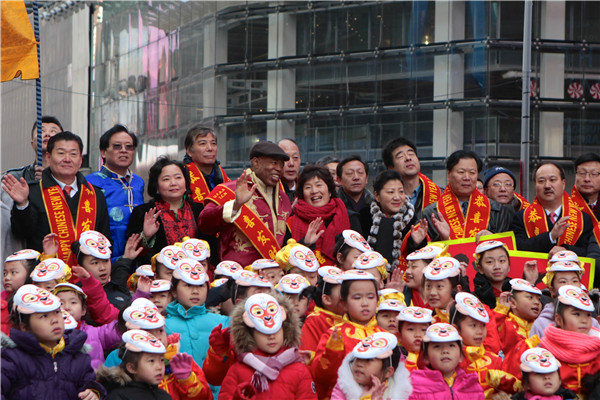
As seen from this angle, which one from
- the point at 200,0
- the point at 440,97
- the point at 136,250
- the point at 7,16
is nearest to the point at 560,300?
the point at 136,250

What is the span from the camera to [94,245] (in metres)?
7.72

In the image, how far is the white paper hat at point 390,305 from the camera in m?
7.15

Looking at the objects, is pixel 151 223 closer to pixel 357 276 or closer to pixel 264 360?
pixel 357 276

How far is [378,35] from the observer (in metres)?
27.0

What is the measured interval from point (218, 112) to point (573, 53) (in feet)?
33.6

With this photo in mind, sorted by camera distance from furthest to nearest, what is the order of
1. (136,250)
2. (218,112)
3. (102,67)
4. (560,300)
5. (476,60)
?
(102,67) → (218,112) → (476,60) → (136,250) → (560,300)

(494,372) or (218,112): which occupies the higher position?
(218,112)

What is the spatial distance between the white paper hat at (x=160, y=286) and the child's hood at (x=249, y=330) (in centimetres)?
101

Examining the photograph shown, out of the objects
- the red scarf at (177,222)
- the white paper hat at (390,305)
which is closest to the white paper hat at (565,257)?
the white paper hat at (390,305)

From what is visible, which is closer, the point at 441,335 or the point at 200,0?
the point at 441,335

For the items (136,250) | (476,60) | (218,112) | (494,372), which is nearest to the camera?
(494,372)

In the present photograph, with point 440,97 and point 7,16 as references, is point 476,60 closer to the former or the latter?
point 440,97

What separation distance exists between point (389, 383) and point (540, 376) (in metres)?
1.08

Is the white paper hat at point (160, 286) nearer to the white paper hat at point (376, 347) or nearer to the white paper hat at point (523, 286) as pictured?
the white paper hat at point (376, 347)
